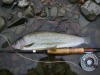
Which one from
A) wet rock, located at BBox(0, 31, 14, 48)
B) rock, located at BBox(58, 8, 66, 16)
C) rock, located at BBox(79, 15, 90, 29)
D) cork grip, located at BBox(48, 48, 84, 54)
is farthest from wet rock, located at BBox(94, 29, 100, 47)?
wet rock, located at BBox(0, 31, 14, 48)

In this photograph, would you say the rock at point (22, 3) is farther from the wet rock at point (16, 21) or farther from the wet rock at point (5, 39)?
the wet rock at point (5, 39)

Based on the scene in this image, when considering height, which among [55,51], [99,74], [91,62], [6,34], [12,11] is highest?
[12,11]

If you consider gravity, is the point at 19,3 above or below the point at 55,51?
above

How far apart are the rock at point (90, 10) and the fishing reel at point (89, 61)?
66 centimetres

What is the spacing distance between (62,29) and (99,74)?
1023 mm

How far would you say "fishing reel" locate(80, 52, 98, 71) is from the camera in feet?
10.4

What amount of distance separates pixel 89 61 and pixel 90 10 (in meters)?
0.90

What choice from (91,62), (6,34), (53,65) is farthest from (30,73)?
(91,62)

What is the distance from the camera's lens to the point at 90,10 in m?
3.32

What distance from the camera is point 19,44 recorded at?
3221 millimetres

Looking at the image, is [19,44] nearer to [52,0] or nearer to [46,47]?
[46,47]

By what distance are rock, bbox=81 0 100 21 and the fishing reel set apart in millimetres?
661

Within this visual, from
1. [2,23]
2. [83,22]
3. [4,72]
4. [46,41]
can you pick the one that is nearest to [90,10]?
[83,22]

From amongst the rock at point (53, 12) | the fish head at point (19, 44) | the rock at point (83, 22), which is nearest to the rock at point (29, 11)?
the rock at point (53, 12)
